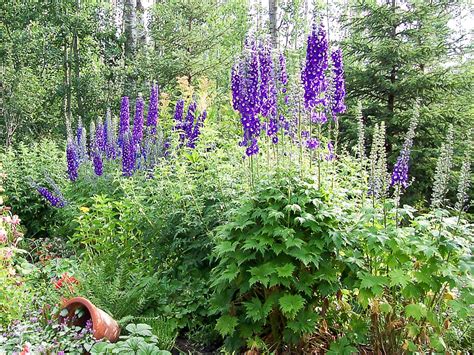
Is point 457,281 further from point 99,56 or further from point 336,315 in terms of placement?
point 99,56

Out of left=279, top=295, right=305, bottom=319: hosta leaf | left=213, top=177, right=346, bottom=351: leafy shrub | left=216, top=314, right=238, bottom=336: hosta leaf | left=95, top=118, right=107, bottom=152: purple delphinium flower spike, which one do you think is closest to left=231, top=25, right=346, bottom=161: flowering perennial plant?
left=213, top=177, right=346, bottom=351: leafy shrub

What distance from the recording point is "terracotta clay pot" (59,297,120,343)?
2879mm

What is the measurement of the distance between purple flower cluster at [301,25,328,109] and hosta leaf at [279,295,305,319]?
1314mm

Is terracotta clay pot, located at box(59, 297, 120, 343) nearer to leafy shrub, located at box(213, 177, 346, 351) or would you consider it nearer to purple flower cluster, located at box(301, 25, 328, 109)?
leafy shrub, located at box(213, 177, 346, 351)

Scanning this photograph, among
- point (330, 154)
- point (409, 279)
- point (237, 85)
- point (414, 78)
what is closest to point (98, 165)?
point (237, 85)

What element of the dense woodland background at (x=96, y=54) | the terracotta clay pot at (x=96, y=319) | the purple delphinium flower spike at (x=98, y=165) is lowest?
the terracotta clay pot at (x=96, y=319)

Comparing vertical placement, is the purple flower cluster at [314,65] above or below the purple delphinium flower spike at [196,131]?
above

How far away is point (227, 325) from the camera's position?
2.75 m

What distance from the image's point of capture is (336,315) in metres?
2.88

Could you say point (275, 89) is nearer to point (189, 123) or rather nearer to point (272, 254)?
point (272, 254)

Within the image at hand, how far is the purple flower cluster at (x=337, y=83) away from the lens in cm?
320

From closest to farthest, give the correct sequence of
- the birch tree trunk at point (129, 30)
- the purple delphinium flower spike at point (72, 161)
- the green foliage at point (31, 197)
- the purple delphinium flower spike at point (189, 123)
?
the purple delphinium flower spike at point (189, 123) → the purple delphinium flower spike at point (72, 161) → the green foliage at point (31, 197) → the birch tree trunk at point (129, 30)

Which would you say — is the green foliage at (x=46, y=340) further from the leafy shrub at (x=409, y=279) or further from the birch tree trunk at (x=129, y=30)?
the birch tree trunk at (x=129, y=30)

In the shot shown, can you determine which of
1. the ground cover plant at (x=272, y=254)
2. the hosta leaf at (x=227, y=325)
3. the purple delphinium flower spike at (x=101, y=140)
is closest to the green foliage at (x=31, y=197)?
the purple delphinium flower spike at (x=101, y=140)
